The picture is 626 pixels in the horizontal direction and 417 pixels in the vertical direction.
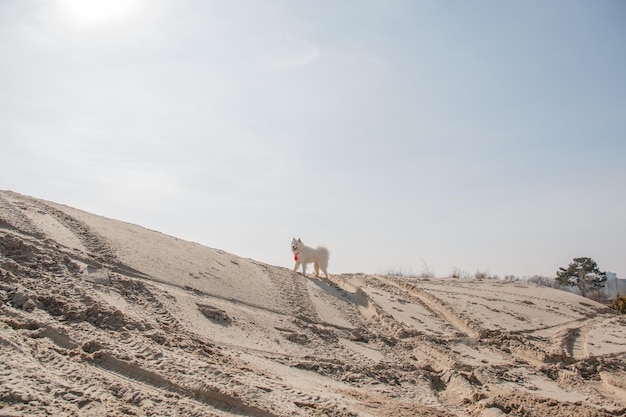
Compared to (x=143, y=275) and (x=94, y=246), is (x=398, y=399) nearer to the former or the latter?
(x=143, y=275)

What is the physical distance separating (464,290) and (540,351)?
5.35 m

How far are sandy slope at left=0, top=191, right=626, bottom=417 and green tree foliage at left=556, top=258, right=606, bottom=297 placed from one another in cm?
1701

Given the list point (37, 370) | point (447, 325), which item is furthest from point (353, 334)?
point (37, 370)

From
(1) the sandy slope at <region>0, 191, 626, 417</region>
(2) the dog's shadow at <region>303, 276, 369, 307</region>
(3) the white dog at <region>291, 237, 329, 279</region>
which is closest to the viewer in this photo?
(1) the sandy slope at <region>0, 191, 626, 417</region>

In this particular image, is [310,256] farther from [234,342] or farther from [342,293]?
[234,342]

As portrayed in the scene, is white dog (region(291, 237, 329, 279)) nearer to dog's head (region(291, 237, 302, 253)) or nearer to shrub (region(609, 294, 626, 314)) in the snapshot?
dog's head (region(291, 237, 302, 253))

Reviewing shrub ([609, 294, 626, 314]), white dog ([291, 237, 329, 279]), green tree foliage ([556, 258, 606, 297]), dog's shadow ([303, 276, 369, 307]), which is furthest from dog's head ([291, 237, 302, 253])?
green tree foliage ([556, 258, 606, 297])

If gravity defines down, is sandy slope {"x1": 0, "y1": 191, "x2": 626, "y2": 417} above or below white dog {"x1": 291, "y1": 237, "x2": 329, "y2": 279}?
below

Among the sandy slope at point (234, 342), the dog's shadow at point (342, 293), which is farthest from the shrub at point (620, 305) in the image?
the dog's shadow at point (342, 293)

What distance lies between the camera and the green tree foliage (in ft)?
87.2

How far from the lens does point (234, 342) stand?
5957 mm

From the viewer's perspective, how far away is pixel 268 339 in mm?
6473

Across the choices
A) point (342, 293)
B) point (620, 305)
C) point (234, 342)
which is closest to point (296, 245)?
point (342, 293)

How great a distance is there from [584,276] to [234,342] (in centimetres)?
2596
